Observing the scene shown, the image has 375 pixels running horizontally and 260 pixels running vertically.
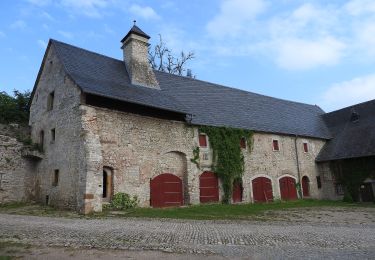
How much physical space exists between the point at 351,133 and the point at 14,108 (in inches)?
1030

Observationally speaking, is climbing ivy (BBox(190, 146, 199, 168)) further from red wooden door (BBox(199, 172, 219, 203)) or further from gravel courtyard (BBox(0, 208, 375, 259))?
gravel courtyard (BBox(0, 208, 375, 259))

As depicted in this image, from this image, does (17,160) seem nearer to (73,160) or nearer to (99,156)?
(73,160)

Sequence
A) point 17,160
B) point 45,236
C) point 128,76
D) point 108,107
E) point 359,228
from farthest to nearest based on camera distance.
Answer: point 128,76 → point 17,160 → point 108,107 → point 359,228 → point 45,236

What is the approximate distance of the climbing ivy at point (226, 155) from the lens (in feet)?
63.8

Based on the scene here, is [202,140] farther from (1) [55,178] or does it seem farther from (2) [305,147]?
(2) [305,147]

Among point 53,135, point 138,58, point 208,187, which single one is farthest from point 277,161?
point 53,135

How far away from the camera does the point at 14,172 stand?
18.0 metres

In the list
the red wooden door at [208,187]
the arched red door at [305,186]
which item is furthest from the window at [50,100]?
the arched red door at [305,186]

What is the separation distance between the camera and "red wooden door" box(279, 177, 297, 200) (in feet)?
74.0

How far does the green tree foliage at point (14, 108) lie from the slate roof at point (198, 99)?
9.38m

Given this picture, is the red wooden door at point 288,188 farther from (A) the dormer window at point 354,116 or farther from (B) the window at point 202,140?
(A) the dormer window at point 354,116

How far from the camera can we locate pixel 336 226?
11148mm

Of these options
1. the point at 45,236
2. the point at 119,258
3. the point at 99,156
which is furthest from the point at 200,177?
the point at 119,258

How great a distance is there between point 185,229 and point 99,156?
6.37 meters
